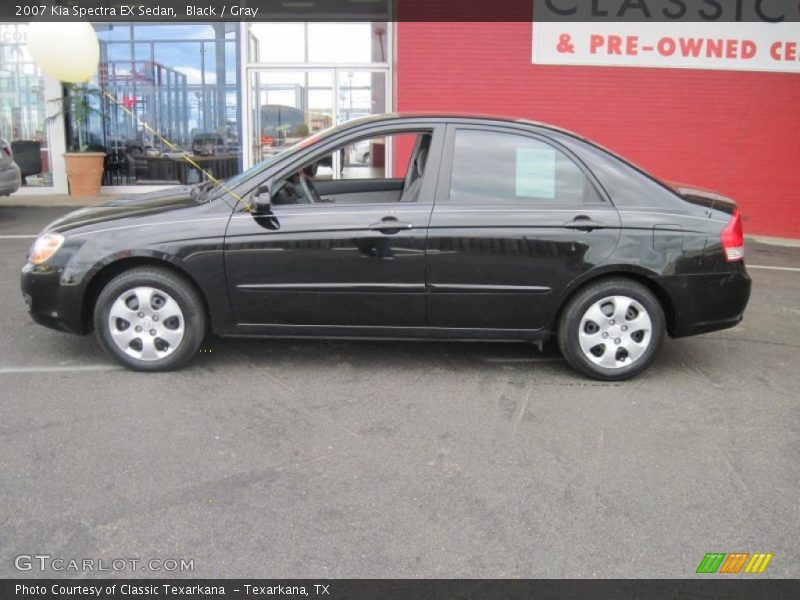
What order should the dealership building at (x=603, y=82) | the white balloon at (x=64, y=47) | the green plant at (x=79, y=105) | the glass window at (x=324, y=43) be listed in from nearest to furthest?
the white balloon at (x=64, y=47)
the dealership building at (x=603, y=82)
the glass window at (x=324, y=43)
the green plant at (x=79, y=105)

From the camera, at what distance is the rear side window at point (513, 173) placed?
4797 millimetres

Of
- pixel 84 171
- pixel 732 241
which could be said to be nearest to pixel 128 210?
pixel 732 241

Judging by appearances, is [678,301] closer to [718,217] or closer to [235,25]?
[718,217]

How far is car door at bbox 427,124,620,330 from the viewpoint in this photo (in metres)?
4.70

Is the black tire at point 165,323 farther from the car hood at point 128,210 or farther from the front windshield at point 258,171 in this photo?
the front windshield at point 258,171

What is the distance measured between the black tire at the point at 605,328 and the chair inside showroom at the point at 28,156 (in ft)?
38.7

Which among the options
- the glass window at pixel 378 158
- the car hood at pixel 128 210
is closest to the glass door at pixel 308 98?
the glass window at pixel 378 158

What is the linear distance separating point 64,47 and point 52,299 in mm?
1902

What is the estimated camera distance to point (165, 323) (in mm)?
4750

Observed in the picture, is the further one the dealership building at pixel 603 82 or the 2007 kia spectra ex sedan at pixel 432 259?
the dealership building at pixel 603 82

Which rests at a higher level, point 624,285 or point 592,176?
point 592,176
